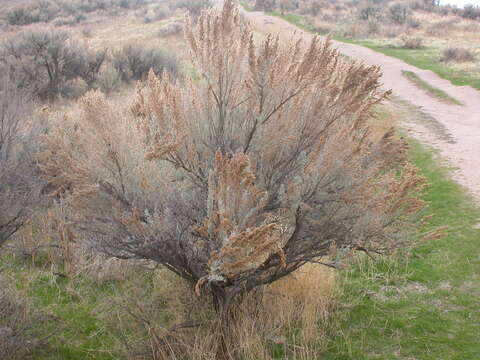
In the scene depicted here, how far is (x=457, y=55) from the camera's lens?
73.2 feet

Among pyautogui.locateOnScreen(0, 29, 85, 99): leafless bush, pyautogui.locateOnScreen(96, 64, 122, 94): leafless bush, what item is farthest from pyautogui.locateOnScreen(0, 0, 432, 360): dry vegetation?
pyautogui.locateOnScreen(96, 64, 122, 94): leafless bush

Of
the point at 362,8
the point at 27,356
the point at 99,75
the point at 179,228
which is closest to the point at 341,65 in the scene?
the point at 179,228

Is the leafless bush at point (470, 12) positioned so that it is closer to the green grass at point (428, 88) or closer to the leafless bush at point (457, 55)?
the leafless bush at point (457, 55)

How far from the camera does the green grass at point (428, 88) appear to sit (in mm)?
15699

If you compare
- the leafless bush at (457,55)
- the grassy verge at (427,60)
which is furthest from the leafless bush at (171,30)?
the leafless bush at (457,55)

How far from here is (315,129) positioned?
465 centimetres

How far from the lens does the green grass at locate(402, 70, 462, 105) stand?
1570cm

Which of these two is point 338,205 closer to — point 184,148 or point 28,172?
point 184,148

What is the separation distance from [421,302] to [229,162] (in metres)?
2.92

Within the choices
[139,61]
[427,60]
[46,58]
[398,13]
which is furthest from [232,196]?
[398,13]

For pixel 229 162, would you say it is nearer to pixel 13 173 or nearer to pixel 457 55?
pixel 13 173

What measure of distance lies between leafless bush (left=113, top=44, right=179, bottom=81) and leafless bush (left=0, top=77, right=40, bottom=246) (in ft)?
43.4

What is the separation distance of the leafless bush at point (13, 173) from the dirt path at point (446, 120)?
11.2 feet

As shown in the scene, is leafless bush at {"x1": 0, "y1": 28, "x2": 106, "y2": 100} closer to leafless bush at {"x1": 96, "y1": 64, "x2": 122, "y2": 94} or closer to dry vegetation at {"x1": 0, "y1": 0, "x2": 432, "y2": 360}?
leafless bush at {"x1": 96, "y1": 64, "x2": 122, "y2": 94}
